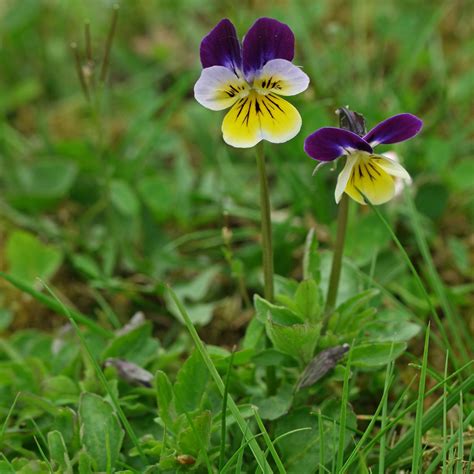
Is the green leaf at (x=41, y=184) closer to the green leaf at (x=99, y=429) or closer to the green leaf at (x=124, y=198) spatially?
the green leaf at (x=124, y=198)

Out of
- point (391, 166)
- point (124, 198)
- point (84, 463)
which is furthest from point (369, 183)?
point (124, 198)

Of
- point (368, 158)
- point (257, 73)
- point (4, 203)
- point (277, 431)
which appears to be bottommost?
point (277, 431)

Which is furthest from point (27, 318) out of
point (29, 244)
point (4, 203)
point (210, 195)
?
point (210, 195)

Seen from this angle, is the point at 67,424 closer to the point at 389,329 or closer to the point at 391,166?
the point at 389,329

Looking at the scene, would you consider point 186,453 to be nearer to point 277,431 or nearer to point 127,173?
point 277,431

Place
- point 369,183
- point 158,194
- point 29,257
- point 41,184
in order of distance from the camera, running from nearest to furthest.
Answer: point 369,183
point 29,257
point 158,194
point 41,184

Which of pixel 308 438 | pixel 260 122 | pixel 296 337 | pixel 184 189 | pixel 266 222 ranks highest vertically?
pixel 260 122

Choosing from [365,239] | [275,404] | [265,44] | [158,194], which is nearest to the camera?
[265,44]
